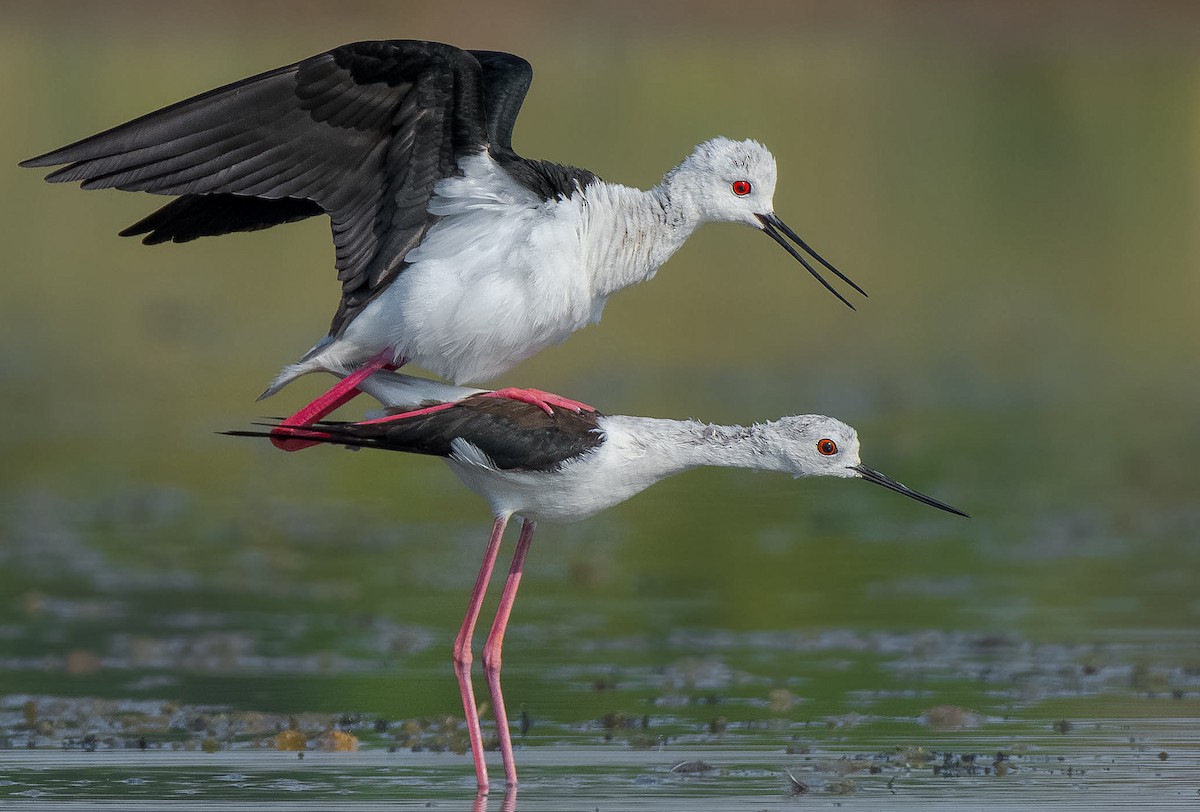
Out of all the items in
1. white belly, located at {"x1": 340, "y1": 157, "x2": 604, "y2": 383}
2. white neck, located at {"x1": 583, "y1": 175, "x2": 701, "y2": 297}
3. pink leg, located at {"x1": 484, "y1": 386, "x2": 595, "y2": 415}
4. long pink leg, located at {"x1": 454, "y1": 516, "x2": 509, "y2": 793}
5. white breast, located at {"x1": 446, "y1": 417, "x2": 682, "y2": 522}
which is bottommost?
long pink leg, located at {"x1": 454, "y1": 516, "x2": 509, "y2": 793}

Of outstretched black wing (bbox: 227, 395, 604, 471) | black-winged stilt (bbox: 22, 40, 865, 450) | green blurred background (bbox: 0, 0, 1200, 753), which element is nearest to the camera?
outstretched black wing (bbox: 227, 395, 604, 471)

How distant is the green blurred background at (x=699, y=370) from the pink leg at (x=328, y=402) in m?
1.24

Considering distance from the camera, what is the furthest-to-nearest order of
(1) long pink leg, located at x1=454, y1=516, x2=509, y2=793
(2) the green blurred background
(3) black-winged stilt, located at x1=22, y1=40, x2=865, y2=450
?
(2) the green blurred background → (3) black-winged stilt, located at x1=22, y1=40, x2=865, y2=450 → (1) long pink leg, located at x1=454, y1=516, x2=509, y2=793

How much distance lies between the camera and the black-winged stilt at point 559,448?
325 inches

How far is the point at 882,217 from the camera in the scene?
80.8 feet

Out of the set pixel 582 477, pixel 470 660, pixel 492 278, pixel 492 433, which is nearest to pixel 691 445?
pixel 582 477

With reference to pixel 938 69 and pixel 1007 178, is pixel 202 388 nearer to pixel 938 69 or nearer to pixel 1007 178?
pixel 1007 178

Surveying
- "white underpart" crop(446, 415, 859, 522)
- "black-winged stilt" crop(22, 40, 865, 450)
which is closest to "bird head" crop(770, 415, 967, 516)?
"white underpart" crop(446, 415, 859, 522)

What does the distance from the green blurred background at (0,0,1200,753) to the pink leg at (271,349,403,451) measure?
1235mm

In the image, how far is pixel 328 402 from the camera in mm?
8703

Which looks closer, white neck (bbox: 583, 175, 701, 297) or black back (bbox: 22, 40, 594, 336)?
black back (bbox: 22, 40, 594, 336)

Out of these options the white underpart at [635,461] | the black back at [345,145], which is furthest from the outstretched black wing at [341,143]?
the white underpart at [635,461]

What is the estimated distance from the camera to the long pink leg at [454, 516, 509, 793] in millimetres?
8016

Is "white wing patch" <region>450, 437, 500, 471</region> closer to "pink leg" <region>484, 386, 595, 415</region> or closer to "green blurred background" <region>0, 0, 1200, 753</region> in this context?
"pink leg" <region>484, 386, 595, 415</region>
